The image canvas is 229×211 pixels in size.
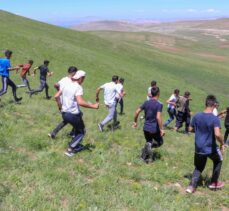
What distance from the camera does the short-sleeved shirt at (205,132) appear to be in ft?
30.3

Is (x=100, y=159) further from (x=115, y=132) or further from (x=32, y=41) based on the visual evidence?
(x=32, y=41)

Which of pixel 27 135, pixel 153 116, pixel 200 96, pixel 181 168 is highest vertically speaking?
pixel 153 116

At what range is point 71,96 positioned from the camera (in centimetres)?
1018

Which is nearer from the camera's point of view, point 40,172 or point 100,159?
point 40,172

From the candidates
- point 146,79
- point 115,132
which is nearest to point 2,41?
point 146,79

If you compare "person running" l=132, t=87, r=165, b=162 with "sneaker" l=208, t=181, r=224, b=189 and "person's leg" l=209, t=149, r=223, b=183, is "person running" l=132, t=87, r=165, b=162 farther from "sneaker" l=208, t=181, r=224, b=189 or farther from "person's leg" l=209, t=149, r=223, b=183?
"sneaker" l=208, t=181, r=224, b=189

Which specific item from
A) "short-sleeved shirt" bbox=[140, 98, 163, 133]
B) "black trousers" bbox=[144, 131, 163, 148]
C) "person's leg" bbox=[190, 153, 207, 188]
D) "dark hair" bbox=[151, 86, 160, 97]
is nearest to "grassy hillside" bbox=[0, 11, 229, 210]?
"person's leg" bbox=[190, 153, 207, 188]

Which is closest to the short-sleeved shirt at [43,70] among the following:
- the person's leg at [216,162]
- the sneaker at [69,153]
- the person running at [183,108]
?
the person running at [183,108]

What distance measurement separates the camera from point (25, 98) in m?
19.6

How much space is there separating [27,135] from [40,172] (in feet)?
9.71

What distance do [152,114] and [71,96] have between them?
239cm

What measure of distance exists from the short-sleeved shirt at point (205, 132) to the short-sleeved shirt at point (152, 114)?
1.60 m

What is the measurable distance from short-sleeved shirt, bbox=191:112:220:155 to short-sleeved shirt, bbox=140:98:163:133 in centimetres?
160

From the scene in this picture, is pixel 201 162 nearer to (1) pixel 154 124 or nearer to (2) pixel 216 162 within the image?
(2) pixel 216 162
